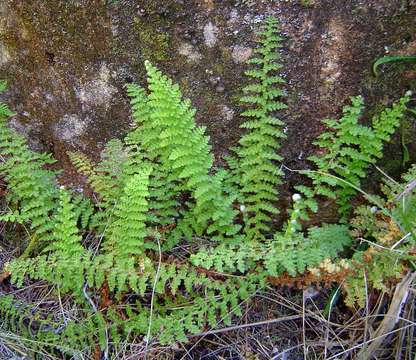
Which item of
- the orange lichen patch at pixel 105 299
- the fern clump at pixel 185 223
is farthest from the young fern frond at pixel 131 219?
the orange lichen patch at pixel 105 299

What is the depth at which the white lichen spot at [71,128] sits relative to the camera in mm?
3123

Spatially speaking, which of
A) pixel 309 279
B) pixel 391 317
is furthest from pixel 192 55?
pixel 391 317

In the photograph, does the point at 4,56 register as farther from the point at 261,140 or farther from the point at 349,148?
the point at 349,148

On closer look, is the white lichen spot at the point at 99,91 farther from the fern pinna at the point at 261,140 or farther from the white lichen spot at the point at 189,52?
the fern pinna at the point at 261,140

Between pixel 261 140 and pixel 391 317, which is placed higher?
pixel 261 140

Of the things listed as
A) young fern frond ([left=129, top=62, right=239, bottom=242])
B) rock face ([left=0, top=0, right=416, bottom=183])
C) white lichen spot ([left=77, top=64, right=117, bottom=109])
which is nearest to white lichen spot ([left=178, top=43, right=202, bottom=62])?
rock face ([left=0, top=0, right=416, bottom=183])

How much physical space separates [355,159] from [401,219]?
1.62ft

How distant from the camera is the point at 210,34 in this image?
9.01 ft

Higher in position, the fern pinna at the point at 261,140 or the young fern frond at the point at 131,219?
the fern pinna at the point at 261,140

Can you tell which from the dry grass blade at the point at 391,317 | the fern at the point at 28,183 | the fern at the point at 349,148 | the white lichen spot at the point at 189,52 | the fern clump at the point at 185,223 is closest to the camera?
the dry grass blade at the point at 391,317

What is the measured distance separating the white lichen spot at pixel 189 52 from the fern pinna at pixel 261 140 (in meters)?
0.36

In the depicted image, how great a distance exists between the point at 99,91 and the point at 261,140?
46.4 inches

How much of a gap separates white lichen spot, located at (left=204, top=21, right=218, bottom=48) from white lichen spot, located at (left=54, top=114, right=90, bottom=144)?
1.04 metres

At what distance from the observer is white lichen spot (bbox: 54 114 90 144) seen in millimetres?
3123
